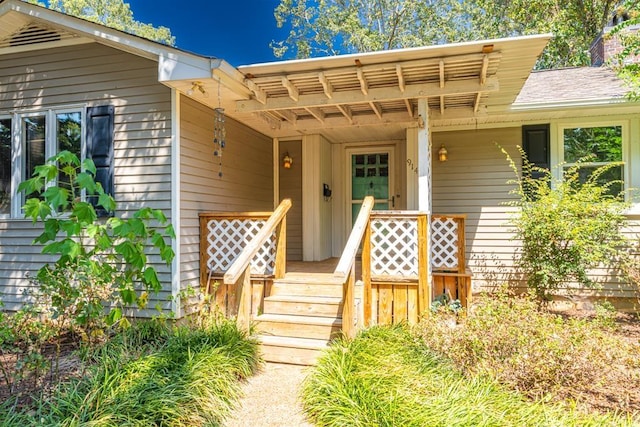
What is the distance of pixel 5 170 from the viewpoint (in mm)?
5195

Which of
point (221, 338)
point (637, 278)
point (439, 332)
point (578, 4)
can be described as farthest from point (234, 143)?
point (578, 4)

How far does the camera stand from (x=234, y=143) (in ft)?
19.5

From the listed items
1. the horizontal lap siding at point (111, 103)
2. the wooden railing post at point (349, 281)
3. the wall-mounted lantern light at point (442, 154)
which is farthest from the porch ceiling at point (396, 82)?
the wooden railing post at point (349, 281)

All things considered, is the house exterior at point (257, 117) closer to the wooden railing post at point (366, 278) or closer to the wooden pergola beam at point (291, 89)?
the wooden pergola beam at point (291, 89)

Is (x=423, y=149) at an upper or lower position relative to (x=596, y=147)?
lower

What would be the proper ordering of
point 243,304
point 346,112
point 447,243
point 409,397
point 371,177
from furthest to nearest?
1. point 371,177
2. point 346,112
3. point 447,243
4. point 243,304
5. point 409,397

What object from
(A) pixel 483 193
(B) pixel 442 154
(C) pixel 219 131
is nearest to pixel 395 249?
(B) pixel 442 154

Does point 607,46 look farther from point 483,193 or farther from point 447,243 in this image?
point 447,243

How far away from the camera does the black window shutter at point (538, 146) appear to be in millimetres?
5992

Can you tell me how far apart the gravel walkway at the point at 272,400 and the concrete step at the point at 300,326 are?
1.16 feet

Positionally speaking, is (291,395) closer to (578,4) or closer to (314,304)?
(314,304)

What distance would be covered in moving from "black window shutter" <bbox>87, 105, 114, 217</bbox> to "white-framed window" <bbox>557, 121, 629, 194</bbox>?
6.08 m

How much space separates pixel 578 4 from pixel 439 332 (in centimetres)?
1429

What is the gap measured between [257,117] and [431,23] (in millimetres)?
13478
